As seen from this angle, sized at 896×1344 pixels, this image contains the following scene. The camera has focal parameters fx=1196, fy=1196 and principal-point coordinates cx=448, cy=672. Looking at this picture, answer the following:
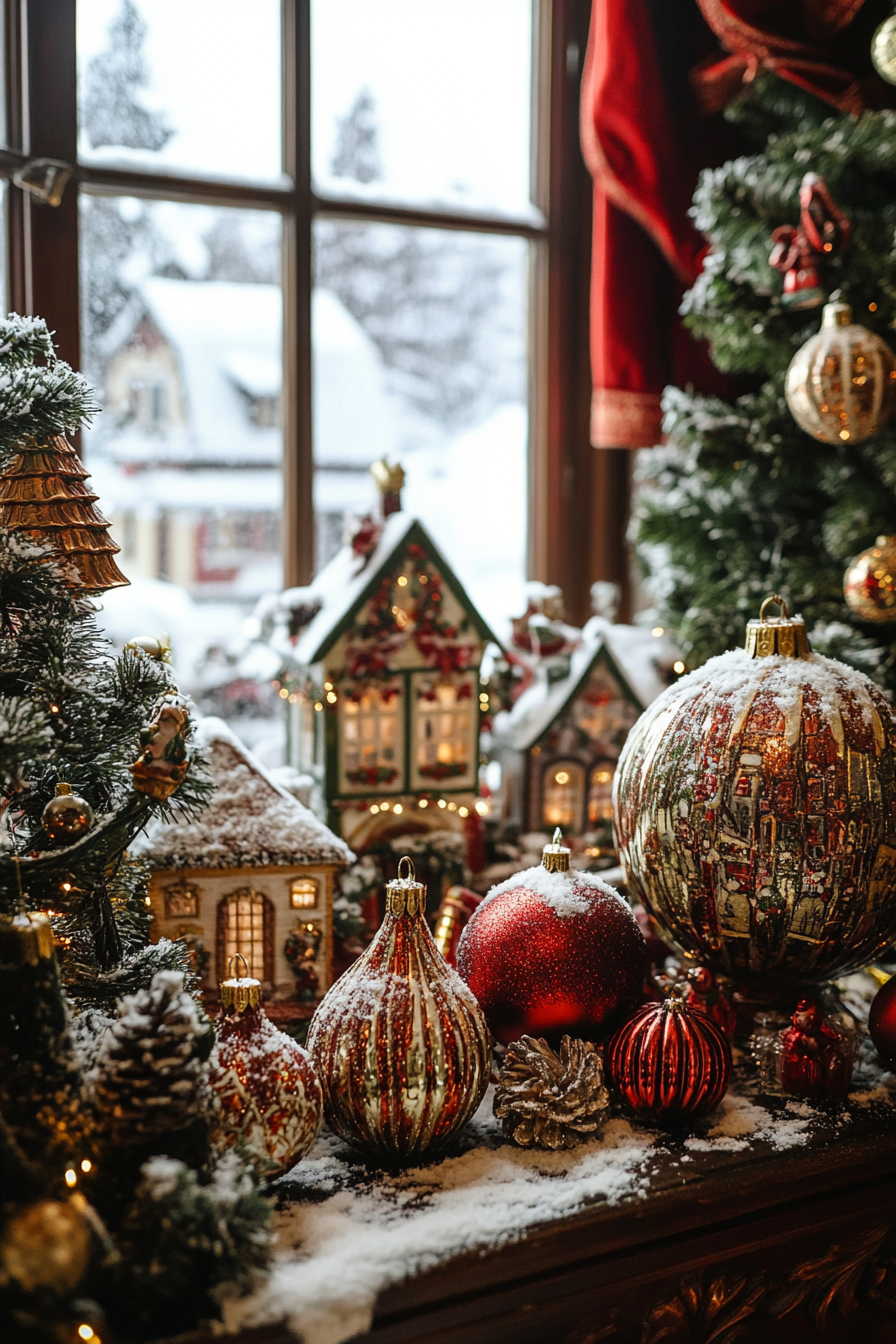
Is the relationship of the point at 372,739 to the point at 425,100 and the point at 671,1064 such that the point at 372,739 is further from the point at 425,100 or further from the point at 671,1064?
the point at 425,100

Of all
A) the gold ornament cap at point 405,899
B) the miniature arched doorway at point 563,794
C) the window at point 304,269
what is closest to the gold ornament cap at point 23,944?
the gold ornament cap at point 405,899

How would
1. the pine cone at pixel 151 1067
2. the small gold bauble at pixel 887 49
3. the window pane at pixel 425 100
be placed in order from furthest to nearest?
the window pane at pixel 425 100 → the small gold bauble at pixel 887 49 → the pine cone at pixel 151 1067

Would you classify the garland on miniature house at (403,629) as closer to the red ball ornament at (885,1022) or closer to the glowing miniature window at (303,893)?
the glowing miniature window at (303,893)

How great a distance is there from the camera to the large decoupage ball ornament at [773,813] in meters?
0.95

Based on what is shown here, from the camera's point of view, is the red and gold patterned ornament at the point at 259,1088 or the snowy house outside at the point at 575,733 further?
the snowy house outside at the point at 575,733

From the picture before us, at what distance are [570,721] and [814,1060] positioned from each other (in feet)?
2.03

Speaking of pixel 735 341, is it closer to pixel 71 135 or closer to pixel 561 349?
pixel 561 349

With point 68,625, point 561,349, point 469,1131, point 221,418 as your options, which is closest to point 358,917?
point 469,1131

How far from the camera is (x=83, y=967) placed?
3.15 feet

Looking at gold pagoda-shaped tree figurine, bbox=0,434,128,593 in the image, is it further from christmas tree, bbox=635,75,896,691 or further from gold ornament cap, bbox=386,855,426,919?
christmas tree, bbox=635,75,896,691

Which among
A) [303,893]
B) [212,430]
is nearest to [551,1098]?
[303,893]

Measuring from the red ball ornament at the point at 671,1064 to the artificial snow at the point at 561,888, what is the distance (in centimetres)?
10

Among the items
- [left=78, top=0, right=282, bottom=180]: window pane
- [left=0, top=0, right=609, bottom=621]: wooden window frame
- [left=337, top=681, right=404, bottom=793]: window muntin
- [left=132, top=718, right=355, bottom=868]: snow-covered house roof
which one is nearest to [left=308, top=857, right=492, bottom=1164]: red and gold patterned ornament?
[left=132, top=718, right=355, bottom=868]: snow-covered house roof

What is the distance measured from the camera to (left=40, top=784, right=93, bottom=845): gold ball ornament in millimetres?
866
